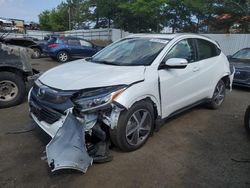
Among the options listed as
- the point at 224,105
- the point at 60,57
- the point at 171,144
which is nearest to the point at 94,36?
the point at 60,57

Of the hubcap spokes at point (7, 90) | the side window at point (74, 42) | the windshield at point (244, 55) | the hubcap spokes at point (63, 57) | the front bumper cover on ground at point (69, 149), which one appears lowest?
the front bumper cover on ground at point (69, 149)

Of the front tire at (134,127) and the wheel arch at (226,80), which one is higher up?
the wheel arch at (226,80)

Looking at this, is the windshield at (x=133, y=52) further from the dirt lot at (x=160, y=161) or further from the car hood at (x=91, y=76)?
the dirt lot at (x=160, y=161)

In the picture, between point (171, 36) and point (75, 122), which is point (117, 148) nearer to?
point (75, 122)

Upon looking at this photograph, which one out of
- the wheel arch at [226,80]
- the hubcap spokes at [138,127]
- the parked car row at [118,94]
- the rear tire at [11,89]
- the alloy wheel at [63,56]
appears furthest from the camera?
the alloy wheel at [63,56]

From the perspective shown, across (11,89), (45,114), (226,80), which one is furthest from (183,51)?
(11,89)

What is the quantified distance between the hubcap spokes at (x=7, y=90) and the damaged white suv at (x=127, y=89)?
197 cm

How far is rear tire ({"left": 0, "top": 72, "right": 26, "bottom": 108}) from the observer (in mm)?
5516

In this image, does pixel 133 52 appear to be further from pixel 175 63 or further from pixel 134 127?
pixel 134 127

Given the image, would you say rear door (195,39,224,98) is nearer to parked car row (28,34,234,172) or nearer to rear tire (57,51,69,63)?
parked car row (28,34,234,172)

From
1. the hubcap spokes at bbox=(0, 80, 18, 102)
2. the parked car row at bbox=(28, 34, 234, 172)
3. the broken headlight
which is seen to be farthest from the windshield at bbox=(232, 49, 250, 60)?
the hubcap spokes at bbox=(0, 80, 18, 102)

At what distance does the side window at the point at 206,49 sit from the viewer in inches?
198

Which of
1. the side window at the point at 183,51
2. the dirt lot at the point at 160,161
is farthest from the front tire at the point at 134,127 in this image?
the side window at the point at 183,51

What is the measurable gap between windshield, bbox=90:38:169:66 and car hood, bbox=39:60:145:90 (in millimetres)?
249
